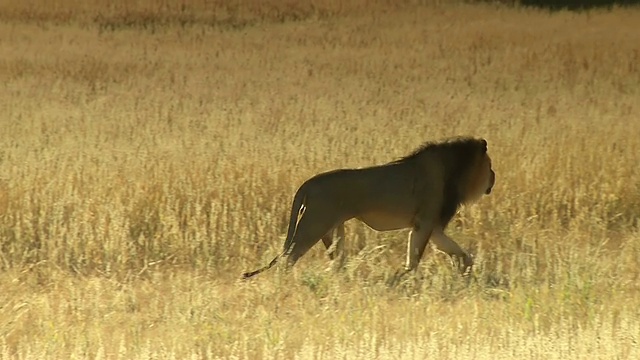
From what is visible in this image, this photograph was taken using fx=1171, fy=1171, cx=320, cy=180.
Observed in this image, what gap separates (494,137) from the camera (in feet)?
35.0

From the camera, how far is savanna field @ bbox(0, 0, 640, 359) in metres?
5.45

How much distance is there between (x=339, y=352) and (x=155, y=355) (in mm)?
785

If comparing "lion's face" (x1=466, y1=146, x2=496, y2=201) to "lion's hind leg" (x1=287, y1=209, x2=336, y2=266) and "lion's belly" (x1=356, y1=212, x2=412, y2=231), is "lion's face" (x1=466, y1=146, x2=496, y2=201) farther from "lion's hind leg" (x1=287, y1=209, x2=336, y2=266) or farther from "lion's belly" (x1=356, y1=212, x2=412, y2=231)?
"lion's hind leg" (x1=287, y1=209, x2=336, y2=266)

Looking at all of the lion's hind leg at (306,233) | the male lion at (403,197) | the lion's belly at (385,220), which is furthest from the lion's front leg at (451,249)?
the lion's hind leg at (306,233)

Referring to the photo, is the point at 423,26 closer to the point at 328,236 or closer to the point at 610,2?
the point at 610,2

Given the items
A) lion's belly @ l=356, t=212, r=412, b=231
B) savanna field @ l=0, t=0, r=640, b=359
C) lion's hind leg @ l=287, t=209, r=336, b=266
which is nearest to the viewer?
savanna field @ l=0, t=0, r=640, b=359

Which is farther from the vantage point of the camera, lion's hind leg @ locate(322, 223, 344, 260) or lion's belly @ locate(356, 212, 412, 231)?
lion's hind leg @ locate(322, 223, 344, 260)

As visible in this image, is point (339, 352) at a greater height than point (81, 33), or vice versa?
point (339, 352)

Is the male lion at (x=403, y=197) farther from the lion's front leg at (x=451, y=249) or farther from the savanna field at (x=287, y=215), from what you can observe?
the savanna field at (x=287, y=215)

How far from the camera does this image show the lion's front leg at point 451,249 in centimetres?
694

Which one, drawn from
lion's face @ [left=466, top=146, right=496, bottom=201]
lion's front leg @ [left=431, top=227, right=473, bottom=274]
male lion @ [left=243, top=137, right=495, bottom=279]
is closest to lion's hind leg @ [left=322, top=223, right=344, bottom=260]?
male lion @ [left=243, top=137, right=495, bottom=279]

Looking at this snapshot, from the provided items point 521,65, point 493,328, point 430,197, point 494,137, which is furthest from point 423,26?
point 493,328

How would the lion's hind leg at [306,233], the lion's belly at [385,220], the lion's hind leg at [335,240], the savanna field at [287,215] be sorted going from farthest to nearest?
1. the lion's hind leg at [335,240]
2. the lion's belly at [385,220]
3. the lion's hind leg at [306,233]
4. the savanna field at [287,215]

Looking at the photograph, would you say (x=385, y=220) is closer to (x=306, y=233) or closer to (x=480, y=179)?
(x=306, y=233)
